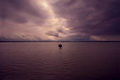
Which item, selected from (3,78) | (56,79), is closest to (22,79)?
(3,78)

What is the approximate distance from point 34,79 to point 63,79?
15.6 feet

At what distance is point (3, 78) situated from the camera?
1838cm

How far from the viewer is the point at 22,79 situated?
17.9 metres

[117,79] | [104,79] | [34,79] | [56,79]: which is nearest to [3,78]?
[34,79]

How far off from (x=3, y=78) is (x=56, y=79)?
8754mm

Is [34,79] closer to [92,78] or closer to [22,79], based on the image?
[22,79]

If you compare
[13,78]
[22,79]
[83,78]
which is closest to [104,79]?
[83,78]

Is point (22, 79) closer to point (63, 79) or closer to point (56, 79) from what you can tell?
point (56, 79)

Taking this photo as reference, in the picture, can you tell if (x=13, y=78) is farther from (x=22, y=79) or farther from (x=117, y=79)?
(x=117, y=79)

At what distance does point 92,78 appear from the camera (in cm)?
1862

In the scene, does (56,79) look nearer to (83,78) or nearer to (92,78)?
(83,78)

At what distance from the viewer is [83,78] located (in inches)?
733

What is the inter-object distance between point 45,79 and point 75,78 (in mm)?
5023

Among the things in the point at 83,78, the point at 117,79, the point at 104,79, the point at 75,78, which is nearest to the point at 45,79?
the point at 75,78
